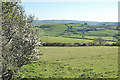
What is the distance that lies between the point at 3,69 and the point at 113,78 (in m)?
17.7

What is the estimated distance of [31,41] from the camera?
22062mm

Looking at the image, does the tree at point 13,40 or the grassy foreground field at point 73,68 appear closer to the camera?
the tree at point 13,40

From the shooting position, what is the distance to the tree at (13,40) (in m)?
14.7

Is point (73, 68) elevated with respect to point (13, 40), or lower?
lower

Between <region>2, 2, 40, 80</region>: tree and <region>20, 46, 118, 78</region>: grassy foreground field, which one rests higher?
<region>2, 2, 40, 80</region>: tree

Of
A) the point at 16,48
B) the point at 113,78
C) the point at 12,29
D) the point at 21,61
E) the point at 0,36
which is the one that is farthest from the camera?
the point at 113,78

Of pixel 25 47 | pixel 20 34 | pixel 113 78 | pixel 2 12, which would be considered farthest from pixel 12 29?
pixel 113 78

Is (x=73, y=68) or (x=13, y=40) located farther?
(x=73, y=68)

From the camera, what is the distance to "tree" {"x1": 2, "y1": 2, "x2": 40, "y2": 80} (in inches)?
579

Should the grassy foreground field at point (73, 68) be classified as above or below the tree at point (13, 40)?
below

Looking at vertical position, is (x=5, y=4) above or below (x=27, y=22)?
above

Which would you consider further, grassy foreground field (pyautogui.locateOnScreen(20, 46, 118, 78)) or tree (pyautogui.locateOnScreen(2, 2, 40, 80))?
grassy foreground field (pyautogui.locateOnScreen(20, 46, 118, 78))

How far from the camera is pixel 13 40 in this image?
17.7 m

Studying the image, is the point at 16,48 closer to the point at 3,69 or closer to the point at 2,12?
the point at 3,69
